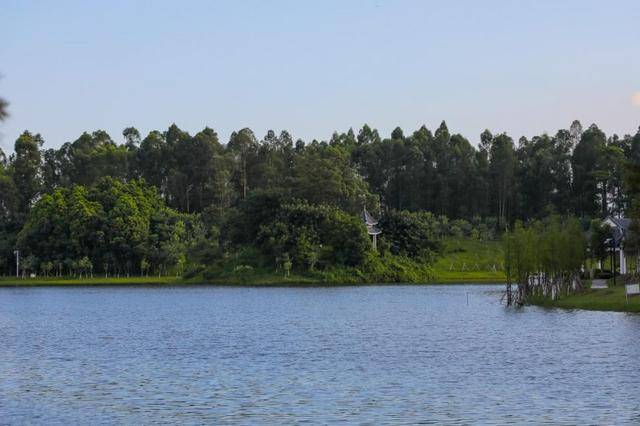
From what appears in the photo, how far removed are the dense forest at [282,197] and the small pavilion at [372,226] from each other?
5.17 feet

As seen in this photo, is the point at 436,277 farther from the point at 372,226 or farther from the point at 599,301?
the point at 599,301

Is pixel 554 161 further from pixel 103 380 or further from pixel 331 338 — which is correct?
pixel 103 380

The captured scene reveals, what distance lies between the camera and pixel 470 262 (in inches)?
5517

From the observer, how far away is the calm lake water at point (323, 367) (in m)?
28.9

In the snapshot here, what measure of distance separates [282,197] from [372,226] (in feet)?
42.5

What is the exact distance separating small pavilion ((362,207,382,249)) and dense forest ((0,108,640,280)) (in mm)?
1575

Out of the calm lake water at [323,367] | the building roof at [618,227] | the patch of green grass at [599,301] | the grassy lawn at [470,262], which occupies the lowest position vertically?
the calm lake water at [323,367]

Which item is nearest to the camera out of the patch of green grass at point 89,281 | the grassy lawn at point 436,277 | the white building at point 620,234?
the white building at point 620,234

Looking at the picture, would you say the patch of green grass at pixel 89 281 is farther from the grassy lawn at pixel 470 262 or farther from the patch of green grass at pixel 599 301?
the patch of green grass at pixel 599 301

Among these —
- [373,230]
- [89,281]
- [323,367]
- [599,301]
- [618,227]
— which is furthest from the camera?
[373,230]

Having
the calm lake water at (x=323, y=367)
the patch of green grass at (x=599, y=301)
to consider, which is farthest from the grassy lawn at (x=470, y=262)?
the calm lake water at (x=323, y=367)

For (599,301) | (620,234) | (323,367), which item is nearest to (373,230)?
(620,234)

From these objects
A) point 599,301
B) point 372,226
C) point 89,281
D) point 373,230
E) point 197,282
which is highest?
point 372,226

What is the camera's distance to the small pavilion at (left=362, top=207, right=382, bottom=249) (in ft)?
442
